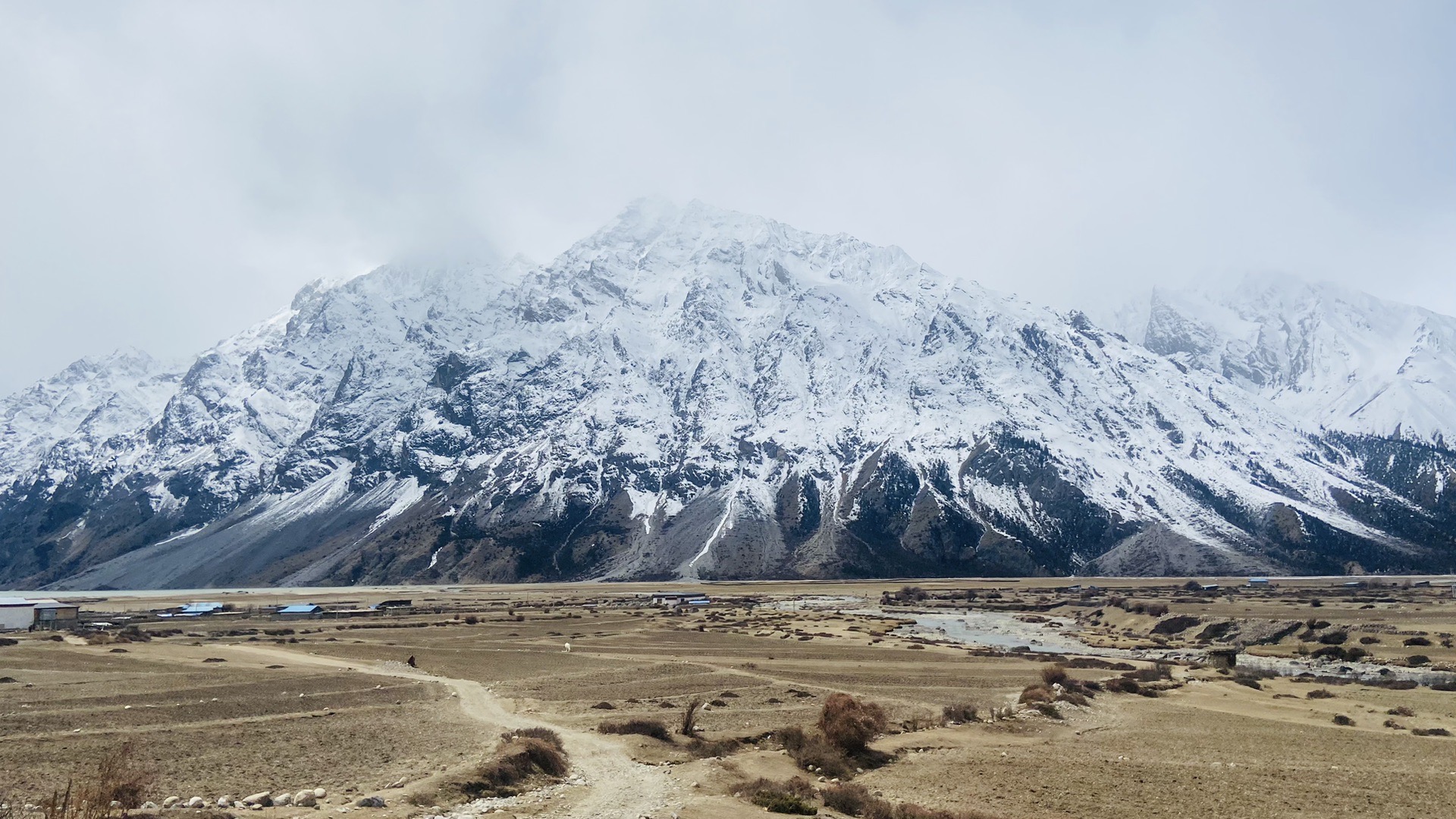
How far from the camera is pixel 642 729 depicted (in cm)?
3036

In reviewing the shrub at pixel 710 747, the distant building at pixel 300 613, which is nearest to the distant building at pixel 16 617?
the distant building at pixel 300 613

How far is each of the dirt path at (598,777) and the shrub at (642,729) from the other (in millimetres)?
645

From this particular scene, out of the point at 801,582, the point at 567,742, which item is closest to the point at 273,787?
the point at 567,742

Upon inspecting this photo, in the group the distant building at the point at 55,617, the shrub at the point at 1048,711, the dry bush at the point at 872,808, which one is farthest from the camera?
the distant building at the point at 55,617

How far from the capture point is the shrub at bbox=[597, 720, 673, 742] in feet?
97.9

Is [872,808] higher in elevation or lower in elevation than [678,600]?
higher

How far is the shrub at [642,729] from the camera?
29844 mm

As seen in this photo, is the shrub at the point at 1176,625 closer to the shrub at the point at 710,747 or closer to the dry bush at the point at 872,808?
the shrub at the point at 710,747

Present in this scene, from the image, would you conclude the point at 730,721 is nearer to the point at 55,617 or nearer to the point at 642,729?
the point at 642,729

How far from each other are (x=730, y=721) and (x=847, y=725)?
8179 millimetres

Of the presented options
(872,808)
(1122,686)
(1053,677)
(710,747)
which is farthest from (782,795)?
(1122,686)

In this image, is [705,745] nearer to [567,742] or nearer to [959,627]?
[567,742]

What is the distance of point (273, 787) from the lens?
2230cm

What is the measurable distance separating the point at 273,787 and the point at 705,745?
12485 millimetres
